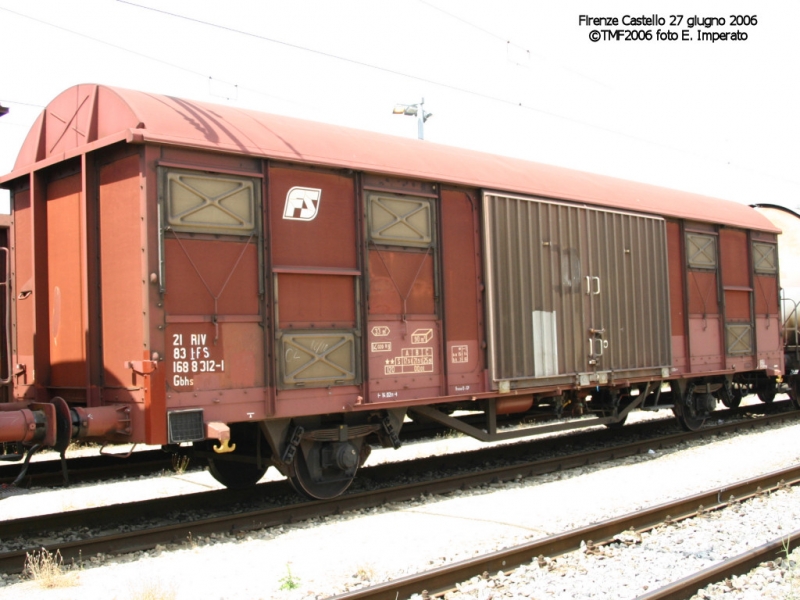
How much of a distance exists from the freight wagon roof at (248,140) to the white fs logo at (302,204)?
31 cm

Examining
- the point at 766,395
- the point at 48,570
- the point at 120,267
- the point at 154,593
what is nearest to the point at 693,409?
the point at 766,395

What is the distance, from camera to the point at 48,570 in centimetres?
570

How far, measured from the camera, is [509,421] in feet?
42.0

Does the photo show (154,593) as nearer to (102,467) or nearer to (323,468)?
(323,468)

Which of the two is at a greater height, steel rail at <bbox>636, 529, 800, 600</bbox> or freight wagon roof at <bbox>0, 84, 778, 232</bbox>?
freight wagon roof at <bbox>0, 84, 778, 232</bbox>

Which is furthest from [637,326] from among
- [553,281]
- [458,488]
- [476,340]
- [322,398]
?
[322,398]

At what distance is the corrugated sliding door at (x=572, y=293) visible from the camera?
961cm

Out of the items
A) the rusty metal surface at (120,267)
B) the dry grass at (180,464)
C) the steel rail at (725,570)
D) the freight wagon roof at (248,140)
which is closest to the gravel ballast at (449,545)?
the steel rail at (725,570)

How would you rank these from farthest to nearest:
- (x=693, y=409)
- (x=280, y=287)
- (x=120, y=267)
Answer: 1. (x=693, y=409)
2. (x=280, y=287)
3. (x=120, y=267)

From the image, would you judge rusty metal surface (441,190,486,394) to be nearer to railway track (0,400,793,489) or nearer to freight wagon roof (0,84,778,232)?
freight wagon roof (0,84,778,232)

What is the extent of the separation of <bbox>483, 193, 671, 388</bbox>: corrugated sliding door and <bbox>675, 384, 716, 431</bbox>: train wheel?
4.83 ft

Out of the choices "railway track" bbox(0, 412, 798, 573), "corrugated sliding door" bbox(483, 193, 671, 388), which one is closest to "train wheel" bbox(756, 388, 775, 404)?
"corrugated sliding door" bbox(483, 193, 671, 388)

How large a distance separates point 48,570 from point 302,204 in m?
3.91

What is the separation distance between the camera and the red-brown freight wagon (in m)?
6.89
